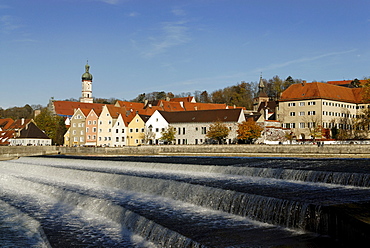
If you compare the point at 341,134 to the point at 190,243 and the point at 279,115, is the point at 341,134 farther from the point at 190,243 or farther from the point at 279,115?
the point at 190,243

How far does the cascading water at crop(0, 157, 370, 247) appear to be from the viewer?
40.2 ft

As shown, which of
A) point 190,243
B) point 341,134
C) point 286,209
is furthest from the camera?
point 341,134

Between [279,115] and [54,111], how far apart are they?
70.8 metres

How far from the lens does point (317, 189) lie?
18.9 meters

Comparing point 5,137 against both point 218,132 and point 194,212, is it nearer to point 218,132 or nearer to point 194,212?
point 218,132

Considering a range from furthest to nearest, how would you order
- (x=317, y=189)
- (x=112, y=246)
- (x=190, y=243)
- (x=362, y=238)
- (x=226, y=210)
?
1. (x=317, y=189)
2. (x=226, y=210)
3. (x=112, y=246)
4. (x=190, y=243)
5. (x=362, y=238)

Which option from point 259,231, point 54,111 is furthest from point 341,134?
point 54,111

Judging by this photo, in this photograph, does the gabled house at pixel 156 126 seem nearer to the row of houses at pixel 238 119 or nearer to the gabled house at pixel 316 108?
the row of houses at pixel 238 119

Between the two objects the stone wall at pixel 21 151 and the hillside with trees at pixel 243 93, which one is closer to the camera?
the stone wall at pixel 21 151

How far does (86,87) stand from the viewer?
146 meters

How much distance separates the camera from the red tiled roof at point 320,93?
75750mm

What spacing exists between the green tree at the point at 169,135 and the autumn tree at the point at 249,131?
44.4 feet

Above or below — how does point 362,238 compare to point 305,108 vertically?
below

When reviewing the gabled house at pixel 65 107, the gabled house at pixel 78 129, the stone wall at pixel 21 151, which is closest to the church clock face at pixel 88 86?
the gabled house at pixel 65 107
